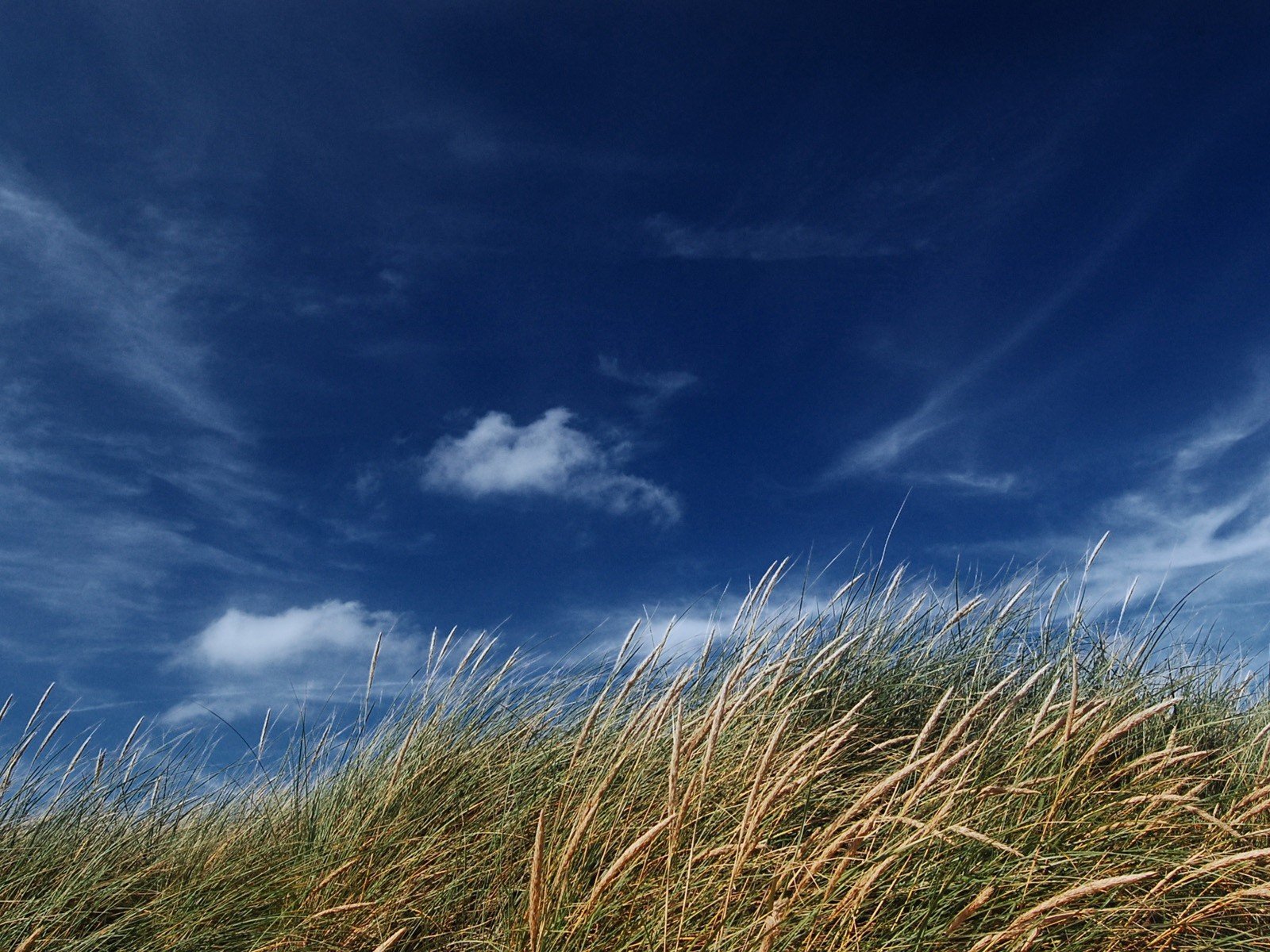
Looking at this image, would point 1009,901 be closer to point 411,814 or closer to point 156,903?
point 411,814

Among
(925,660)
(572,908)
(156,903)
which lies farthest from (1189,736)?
(156,903)

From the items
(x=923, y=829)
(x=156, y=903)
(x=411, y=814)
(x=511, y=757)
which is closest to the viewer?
(x=923, y=829)

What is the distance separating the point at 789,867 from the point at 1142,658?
291 cm

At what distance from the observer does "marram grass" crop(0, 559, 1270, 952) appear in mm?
1928

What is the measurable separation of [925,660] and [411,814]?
2.15m

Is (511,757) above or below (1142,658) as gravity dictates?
below

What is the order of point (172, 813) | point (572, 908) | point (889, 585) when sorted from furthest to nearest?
1. point (889, 585)
2. point (172, 813)
3. point (572, 908)

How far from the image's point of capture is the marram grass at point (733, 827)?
6.32ft

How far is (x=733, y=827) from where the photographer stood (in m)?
2.54

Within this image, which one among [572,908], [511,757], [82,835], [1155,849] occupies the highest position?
[511,757]

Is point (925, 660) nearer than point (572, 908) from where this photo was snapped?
No

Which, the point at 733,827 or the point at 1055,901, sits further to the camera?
the point at 733,827

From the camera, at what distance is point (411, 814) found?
3037mm

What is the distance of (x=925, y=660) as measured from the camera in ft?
12.5
